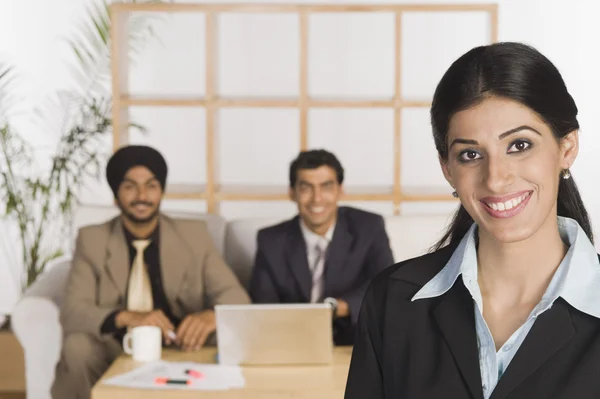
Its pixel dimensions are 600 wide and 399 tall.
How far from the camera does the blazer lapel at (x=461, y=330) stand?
1.32 metres

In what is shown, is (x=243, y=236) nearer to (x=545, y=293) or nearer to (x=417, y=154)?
(x=417, y=154)

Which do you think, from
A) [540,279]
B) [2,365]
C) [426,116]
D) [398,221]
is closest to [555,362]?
[540,279]

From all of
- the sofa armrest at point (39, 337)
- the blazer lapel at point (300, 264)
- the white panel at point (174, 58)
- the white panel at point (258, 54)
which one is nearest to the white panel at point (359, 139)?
the white panel at point (258, 54)

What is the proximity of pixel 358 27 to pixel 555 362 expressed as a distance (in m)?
3.78

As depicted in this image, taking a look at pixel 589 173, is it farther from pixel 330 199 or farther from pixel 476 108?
pixel 476 108

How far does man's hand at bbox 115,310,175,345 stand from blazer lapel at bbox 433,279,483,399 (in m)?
1.80

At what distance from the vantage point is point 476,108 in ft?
4.32

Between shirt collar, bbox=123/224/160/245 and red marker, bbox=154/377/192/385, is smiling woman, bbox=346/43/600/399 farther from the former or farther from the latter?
shirt collar, bbox=123/224/160/245

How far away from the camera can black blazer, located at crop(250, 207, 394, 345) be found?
3.83m

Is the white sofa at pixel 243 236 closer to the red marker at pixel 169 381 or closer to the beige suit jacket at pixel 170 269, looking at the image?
the beige suit jacket at pixel 170 269

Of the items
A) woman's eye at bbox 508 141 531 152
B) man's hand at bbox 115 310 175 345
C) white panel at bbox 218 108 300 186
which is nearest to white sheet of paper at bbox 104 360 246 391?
man's hand at bbox 115 310 175 345

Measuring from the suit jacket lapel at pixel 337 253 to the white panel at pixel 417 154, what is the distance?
1.13 metres

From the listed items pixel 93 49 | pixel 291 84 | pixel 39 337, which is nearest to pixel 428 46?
pixel 291 84

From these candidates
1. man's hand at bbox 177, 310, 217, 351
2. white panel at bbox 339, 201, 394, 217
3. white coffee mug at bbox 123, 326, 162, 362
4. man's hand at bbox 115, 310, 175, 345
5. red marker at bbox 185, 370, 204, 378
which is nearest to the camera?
red marker at bbox 185, 370, 204, 378
